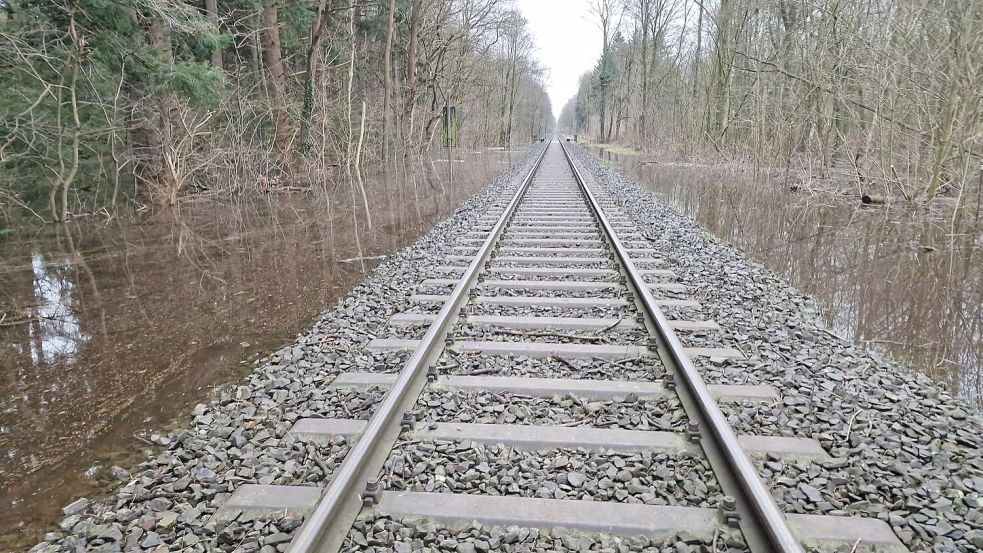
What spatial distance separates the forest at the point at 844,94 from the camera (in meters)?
11.3

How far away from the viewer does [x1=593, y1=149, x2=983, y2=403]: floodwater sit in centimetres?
529

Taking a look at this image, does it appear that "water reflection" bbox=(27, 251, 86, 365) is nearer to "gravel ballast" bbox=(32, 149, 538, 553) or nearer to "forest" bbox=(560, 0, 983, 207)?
"gravel ballast" bbox=(32, 149, 538, 553)

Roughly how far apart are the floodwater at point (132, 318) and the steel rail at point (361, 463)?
146cm

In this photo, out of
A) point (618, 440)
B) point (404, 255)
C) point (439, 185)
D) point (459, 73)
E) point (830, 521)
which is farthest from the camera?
point (459, 73)

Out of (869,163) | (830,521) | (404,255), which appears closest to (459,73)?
(869,163)

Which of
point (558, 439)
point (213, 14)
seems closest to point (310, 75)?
point (213, 14)

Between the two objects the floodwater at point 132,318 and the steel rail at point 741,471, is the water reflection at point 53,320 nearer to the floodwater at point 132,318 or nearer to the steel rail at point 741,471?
the floodwater at point 132,318

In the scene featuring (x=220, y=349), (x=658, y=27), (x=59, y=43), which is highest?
(x=658, y=27)

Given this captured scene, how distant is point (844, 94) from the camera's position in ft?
48.1

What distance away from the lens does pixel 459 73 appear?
3241cm

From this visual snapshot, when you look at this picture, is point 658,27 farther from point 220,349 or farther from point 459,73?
point 220,349

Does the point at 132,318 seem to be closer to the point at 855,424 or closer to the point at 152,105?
the point at 855,424

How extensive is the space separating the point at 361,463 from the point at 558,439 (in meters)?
1.07

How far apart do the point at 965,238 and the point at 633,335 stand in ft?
29.4
